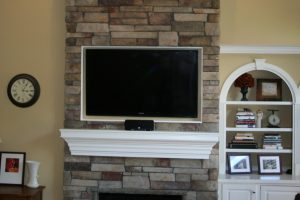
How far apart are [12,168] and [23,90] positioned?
90cm

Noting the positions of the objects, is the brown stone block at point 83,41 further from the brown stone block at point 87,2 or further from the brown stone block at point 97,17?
the brown stone block at point 87,2

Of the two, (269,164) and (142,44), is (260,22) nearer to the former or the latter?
(142,44)

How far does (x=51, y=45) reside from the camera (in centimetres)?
464

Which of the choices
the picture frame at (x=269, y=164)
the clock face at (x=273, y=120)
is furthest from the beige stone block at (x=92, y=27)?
the picture frame at (x=269, y=164)

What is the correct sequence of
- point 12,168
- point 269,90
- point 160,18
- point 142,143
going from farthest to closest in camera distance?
point 269,90, point 12,168, point 160,18, point 142,143

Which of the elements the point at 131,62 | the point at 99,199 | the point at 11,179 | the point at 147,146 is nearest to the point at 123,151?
the point at 147,146

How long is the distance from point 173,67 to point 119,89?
2.15 feet

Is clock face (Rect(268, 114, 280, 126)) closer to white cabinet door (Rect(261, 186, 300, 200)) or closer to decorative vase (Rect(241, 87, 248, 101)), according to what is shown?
decorative vase (Rect(241, 87, 248, 101))

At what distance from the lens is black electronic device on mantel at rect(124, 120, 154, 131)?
433 cm

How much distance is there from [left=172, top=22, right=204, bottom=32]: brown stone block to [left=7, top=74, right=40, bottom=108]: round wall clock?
5.72 ft

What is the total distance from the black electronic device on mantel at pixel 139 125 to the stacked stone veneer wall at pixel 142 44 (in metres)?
0.13

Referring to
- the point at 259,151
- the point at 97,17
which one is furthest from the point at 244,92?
the point at 97,17

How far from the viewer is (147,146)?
4.30 m

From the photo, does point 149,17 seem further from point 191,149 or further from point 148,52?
point 191,149
